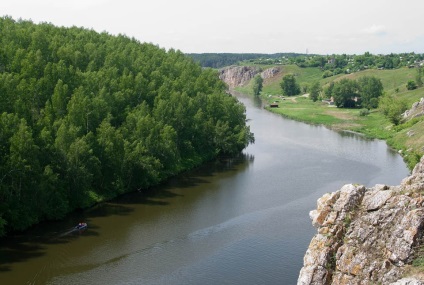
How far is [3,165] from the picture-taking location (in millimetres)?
49906

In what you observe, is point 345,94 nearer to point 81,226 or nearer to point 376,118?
point 376,118

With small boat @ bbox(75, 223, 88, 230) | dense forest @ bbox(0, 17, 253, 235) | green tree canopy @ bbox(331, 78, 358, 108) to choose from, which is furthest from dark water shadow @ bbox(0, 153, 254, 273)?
green tree canopy @ bbox(331, 78, 358, 108)

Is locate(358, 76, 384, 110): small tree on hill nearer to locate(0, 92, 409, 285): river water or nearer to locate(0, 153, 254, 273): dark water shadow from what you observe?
locate(0, 92, 409, 285): river water

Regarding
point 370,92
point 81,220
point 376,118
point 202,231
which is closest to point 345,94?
point 370,92

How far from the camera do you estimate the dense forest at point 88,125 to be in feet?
169

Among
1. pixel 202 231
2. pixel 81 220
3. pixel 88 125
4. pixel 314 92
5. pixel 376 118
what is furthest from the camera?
pixel 314 92

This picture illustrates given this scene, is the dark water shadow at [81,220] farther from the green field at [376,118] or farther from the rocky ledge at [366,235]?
the green field at [376,118]

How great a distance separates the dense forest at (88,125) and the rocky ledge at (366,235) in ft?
105

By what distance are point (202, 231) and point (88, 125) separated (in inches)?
968

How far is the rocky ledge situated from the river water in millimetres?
9986

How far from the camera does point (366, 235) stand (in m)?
29.7

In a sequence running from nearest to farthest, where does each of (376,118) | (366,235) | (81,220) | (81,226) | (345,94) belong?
(366,235) < (81,226) < (81,220) < (376,118) < (345,94)

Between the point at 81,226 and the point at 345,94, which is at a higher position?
the point at 345,94

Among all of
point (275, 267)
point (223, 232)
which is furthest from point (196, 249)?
point (275, 267)
